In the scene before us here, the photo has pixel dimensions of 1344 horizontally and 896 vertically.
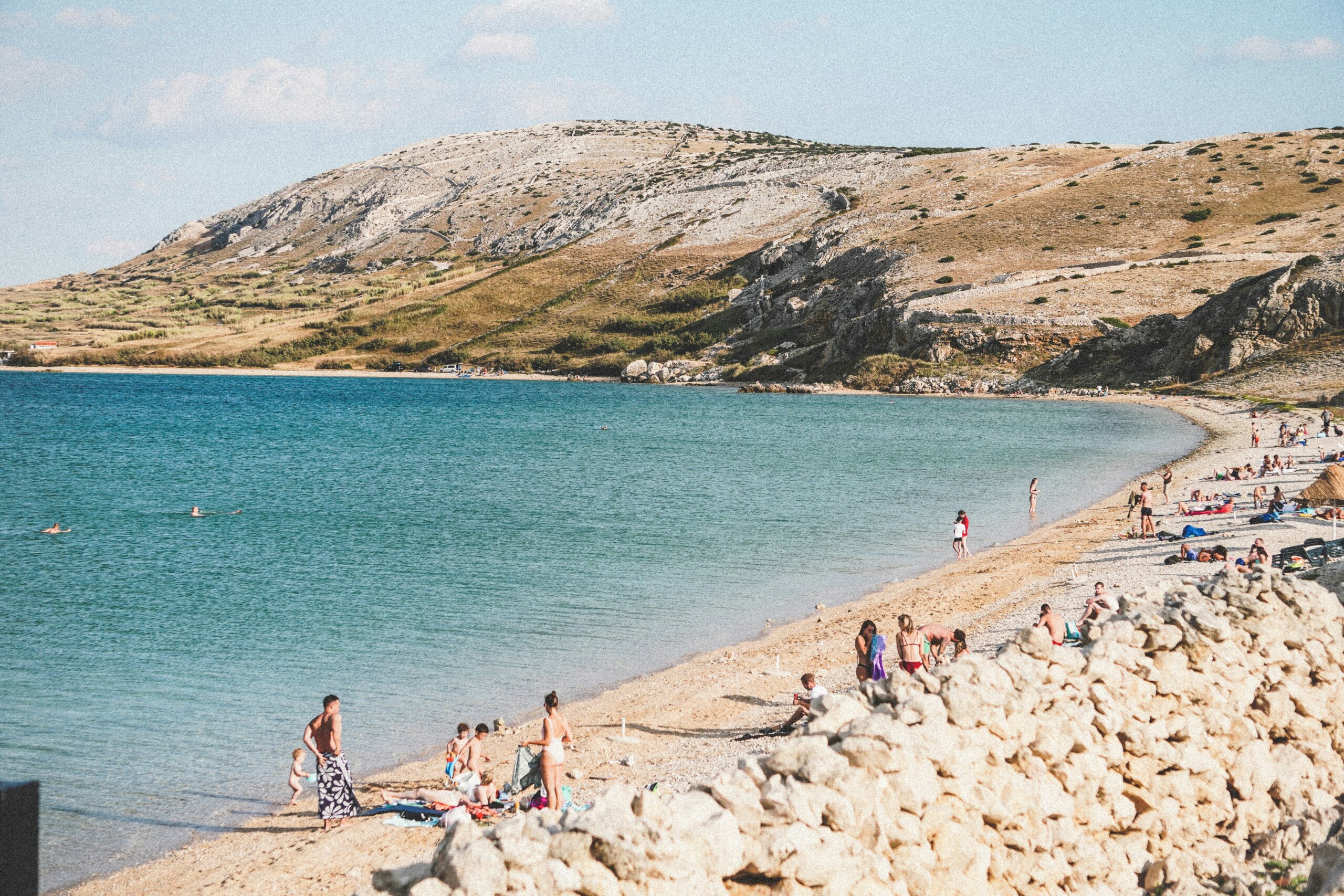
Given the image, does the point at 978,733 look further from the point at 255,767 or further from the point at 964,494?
the point at 964,494

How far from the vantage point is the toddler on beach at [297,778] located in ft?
44.8

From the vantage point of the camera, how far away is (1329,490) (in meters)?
26.9

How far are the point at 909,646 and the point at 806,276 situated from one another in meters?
104

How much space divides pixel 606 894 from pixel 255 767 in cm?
1057

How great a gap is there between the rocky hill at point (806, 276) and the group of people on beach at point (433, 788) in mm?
62368

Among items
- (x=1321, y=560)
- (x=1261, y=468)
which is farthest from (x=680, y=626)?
(x=1261, y=468)

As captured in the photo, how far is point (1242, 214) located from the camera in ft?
325

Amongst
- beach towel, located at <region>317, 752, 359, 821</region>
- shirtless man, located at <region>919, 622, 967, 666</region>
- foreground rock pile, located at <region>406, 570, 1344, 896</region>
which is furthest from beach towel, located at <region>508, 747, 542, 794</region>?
foreground rock pile, located at <region>406, 570, 1344, 896</region>

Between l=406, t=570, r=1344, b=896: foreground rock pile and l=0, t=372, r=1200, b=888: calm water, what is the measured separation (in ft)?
29.3

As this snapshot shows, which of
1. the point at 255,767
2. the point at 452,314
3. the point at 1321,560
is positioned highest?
the point at 452,314

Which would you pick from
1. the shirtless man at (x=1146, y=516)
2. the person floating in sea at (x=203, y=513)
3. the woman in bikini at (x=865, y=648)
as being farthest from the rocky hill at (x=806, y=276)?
the person floating in sea at (x=203, y=513)

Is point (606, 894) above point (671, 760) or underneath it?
above

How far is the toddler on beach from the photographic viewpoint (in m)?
13.6

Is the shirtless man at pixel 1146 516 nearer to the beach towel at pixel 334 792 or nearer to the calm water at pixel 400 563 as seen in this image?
the calm water at pixel 400 563
